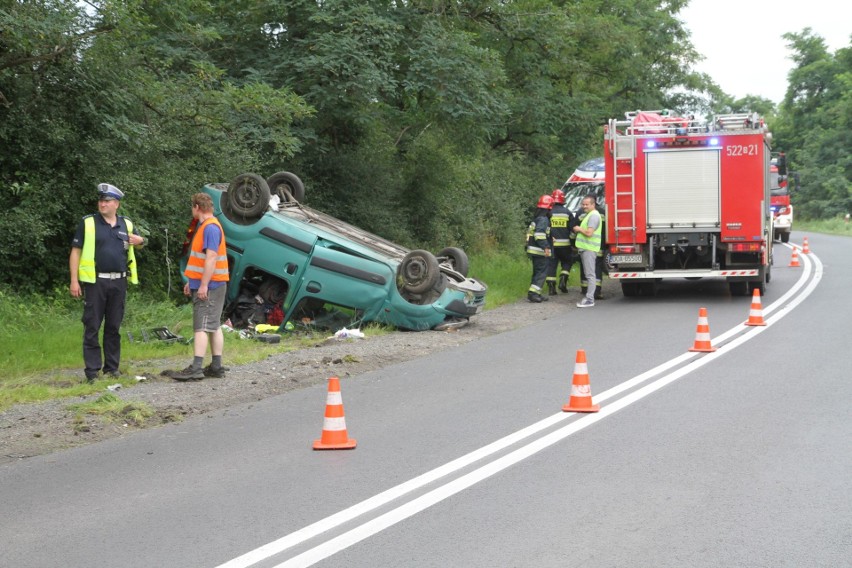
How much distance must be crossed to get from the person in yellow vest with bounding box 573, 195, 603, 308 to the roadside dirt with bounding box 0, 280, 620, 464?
3.38 metres

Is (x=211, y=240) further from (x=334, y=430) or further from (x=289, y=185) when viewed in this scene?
(x=289, y=185)

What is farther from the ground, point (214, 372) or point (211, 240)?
point (211, 240)

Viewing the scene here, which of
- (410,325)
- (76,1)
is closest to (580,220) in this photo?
(410,325)

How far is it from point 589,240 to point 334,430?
11.3 m

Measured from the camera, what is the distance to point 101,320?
9.95 meters

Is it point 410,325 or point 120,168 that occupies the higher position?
point 120,168

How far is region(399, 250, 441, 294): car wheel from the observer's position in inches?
522

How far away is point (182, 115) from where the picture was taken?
15.3 meters

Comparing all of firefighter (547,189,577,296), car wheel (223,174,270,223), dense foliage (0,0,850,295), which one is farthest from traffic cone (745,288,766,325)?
dense foliage (0,0,850,295)

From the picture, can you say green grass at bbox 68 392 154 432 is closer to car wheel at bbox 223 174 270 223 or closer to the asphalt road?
the asphalt road

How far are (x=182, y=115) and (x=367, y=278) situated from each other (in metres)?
4.27

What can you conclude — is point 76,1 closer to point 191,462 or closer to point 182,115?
point 182,115

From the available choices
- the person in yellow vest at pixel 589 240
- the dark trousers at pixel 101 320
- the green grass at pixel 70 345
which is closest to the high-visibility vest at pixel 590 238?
the person in yellow vest at pixel 589 240

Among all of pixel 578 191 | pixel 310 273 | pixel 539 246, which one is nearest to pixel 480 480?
pixel 310 273
